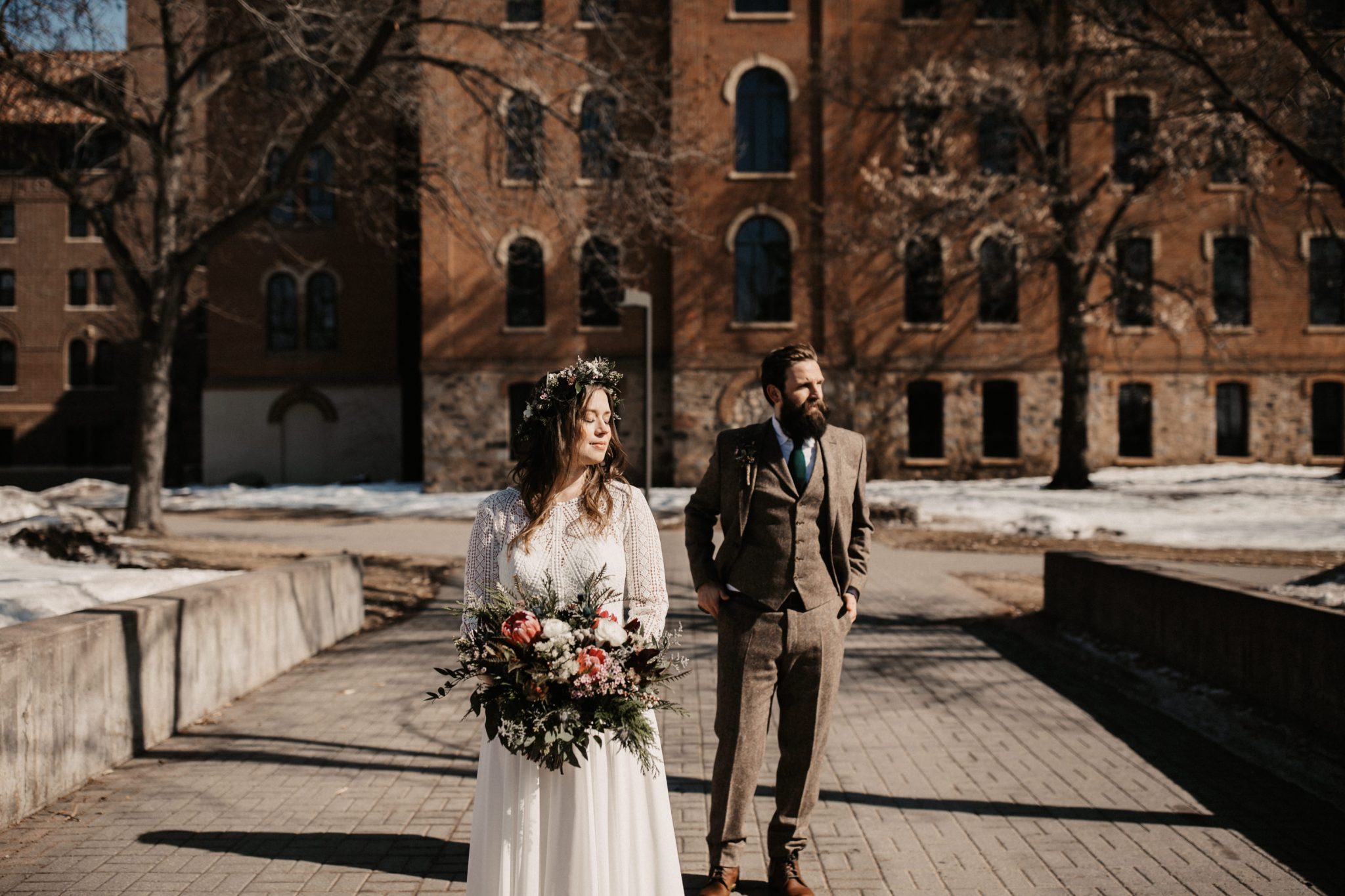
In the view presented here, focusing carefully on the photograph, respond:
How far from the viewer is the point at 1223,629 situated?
6871 mm

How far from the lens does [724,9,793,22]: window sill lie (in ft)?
94.2

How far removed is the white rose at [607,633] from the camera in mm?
3176

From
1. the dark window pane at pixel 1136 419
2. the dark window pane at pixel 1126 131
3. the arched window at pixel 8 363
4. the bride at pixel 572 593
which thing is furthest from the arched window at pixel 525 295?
the arched window at pixel 8 363

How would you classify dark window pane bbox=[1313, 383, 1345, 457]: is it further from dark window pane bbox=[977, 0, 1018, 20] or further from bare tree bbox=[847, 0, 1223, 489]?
dark window pane bbox=[977, 0, 1018, 20]

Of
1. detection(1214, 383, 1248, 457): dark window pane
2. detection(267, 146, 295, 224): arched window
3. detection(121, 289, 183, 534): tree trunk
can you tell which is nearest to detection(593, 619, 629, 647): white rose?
detection(121, 289, 183, 534): tree trunk

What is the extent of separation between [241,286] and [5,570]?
28388 mm

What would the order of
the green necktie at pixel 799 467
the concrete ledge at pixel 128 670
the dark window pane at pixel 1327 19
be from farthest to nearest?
the dark window pane at pixel 1327 19 < the concrete ledge at pixel 128 670 < the green necktie at pixel 799 467

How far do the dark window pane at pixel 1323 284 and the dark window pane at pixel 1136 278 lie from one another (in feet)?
14.2

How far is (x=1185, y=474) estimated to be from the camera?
2767cm

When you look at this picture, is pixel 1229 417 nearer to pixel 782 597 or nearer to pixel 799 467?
pixel 799 467

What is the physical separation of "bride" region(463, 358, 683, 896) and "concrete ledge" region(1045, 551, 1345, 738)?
4.06 metres

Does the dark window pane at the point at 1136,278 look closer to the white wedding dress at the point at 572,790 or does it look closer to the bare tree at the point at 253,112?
the bare tree at the point at 253,112

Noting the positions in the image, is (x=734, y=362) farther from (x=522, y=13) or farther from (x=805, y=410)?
(x=805, y=410)

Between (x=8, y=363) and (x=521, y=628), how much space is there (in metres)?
50.7
